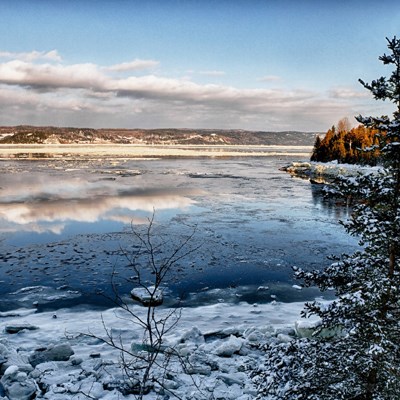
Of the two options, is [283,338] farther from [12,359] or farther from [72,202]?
[72,202]

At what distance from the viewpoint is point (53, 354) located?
8.35 m

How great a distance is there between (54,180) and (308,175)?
3483 centimetres

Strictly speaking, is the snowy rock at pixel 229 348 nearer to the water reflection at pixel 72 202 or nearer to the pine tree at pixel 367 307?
the pine tree at pixel 367 307

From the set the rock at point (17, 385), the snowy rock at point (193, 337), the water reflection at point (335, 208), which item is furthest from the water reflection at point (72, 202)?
the rock at point (17, 385)

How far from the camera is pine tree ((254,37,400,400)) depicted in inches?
196

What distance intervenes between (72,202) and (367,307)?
25928 mm

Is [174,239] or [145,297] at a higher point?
[174,239]

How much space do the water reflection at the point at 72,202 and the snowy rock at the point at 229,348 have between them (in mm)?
13503

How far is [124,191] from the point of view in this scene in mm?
34531

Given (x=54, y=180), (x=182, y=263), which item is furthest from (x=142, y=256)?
(x=54, y=180)

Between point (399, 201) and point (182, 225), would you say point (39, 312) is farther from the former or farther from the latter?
point (182, 225)

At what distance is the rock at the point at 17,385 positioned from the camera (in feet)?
22.1

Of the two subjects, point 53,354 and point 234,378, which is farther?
point 53,354

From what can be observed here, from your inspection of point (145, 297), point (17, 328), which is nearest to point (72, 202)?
point (145, 297)
